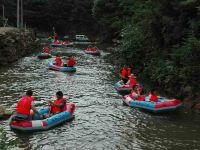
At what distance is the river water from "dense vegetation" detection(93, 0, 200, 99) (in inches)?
95.4

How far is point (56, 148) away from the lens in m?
15.0

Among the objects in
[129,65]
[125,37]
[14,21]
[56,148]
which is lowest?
[56,148]

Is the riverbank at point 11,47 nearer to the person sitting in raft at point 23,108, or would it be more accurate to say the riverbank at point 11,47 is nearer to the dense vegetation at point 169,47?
the dense vegetation at point 169,47

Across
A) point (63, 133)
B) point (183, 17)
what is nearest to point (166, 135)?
point (63, 133)

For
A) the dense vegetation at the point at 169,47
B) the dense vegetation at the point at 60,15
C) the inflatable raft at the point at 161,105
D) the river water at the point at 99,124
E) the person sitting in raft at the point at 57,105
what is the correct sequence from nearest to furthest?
the river water at the point at 99,124 < the person sitting in raft at the point at 57,105 < the inflatable raft at the point at 161,105 < the dense vegetation at the point at 169,47 < the dense vegetation at the point at 60,15

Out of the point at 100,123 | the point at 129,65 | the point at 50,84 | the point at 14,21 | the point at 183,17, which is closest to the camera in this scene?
the point at 100,123

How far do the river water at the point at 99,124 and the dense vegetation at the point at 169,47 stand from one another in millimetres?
2424

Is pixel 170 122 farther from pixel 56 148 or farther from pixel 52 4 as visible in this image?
pixel 52 4

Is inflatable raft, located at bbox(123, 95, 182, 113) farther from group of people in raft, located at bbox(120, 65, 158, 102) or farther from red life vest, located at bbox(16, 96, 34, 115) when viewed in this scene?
red life vest, located at bbox(16, 96, 34, 115)

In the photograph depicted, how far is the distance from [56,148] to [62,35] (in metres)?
77.9

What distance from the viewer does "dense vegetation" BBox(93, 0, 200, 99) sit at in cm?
2172

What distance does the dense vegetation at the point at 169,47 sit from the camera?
71.2 ft

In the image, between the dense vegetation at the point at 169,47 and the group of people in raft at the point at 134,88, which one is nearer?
the group of people in raft at the point at 134,88

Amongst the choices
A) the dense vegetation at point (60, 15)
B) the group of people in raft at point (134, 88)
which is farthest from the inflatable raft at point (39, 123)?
the dense vegetation at point (60, 15)
